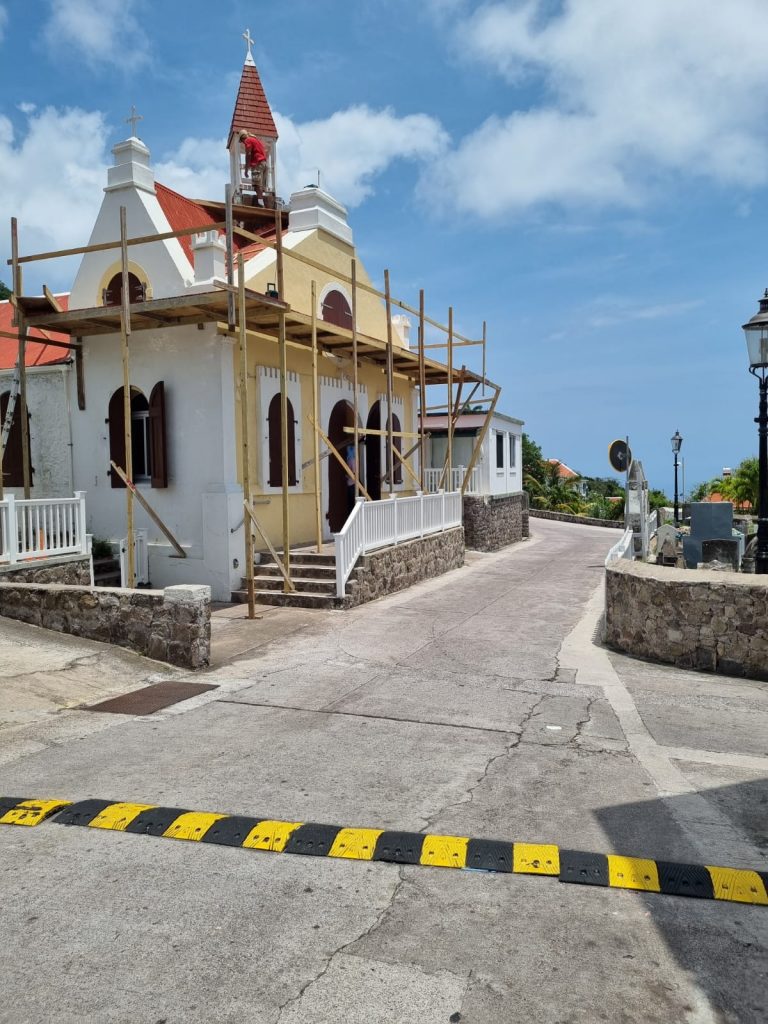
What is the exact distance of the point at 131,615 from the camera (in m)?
8.48

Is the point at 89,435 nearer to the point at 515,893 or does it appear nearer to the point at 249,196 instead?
the point at 249,196

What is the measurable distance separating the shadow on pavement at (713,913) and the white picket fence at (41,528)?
8.69 metres

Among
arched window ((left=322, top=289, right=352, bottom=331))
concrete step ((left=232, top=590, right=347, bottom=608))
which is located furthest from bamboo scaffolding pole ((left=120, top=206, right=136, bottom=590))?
arched window ((left=322, top=289, right=352, bottom=331))

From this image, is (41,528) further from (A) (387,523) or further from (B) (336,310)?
(B) (336,310)

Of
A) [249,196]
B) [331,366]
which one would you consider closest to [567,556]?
[331,366]

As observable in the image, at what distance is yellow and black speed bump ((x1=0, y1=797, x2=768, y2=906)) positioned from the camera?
3756 mm

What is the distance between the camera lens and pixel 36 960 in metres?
3.12

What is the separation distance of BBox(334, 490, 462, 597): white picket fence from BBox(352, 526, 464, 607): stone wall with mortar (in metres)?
0.18

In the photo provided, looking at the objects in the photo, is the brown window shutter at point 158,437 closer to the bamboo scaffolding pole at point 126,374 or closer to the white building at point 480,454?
the bamboo scaffolding pole at point 126,374

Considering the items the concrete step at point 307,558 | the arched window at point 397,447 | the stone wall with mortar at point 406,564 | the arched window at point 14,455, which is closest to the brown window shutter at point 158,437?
the concrete step at point 307,558

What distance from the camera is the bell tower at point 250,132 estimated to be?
19141mm

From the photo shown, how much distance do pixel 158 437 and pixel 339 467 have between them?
4842 mm

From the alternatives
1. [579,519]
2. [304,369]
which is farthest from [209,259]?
[579,519]

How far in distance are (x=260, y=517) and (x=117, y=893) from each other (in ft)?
34.5
